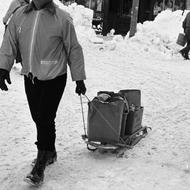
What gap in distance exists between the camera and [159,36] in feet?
51.0

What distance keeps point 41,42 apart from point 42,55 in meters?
0.12

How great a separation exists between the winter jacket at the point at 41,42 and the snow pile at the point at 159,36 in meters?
10.2

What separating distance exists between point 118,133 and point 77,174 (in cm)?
77

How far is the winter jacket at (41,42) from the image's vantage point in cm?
432

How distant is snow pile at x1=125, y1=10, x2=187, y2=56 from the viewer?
1473cm

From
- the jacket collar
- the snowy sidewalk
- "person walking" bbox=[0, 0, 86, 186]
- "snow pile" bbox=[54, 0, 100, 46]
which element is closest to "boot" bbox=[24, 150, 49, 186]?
"person walking" bbox=[0, 0, 86, 186]

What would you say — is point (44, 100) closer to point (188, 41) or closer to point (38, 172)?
point (38, 172)

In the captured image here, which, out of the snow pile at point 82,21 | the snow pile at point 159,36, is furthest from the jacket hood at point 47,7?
the snow pile at point 82,21

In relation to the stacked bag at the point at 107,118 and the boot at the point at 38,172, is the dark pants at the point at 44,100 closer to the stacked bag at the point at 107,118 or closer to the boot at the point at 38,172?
the boot at the point at 38,172

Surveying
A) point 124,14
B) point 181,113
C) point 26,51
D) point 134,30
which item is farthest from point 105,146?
point 124,14

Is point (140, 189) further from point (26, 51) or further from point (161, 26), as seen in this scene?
point (161, 26)

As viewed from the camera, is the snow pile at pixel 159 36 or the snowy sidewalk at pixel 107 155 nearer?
the snowy sidewalk at pixel 107 155

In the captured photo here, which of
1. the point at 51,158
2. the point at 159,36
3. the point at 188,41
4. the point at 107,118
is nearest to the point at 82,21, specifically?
the point at 159,36

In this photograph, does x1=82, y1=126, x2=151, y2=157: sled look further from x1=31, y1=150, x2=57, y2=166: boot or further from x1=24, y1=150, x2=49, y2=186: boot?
x1=24, y1=150, x2=49, y2=186: boot
